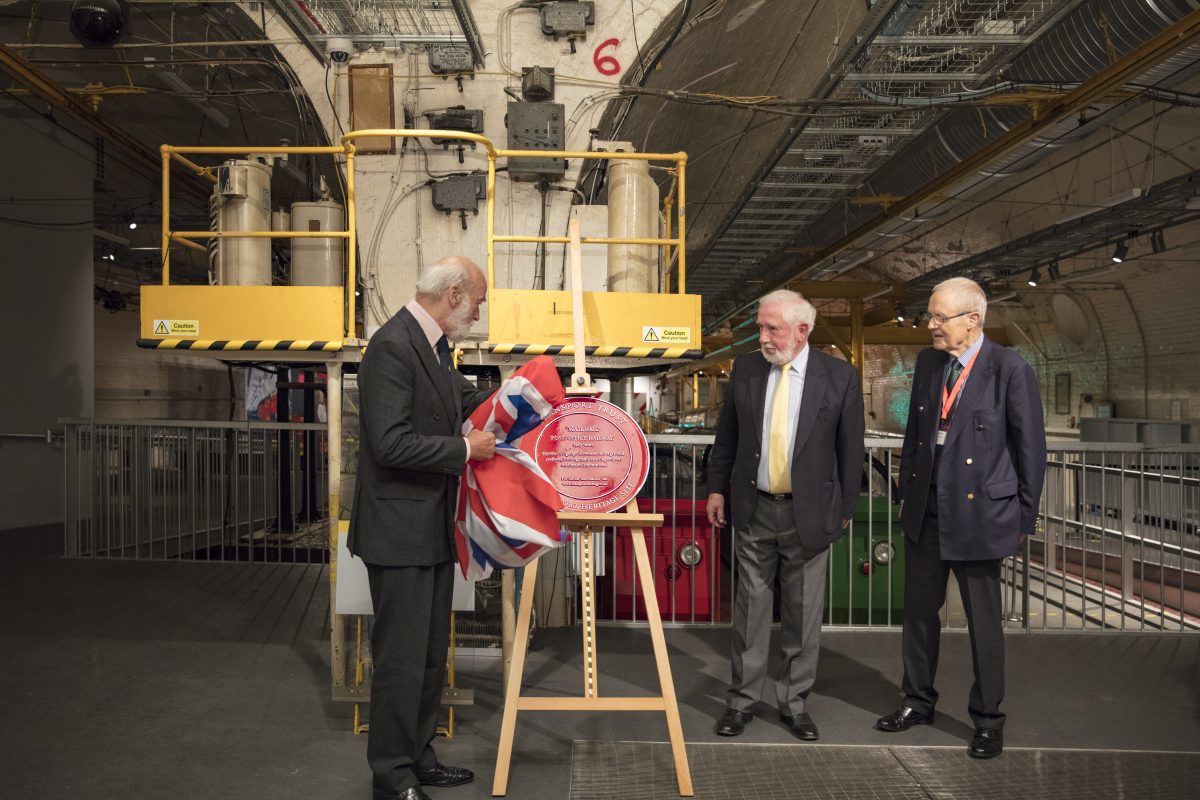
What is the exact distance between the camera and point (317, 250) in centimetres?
508

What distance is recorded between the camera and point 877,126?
29.7 ft

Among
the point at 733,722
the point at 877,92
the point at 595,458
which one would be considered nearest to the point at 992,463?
the point at 733,722

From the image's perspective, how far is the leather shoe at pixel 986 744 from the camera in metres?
3.84

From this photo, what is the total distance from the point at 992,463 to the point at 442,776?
9.09 ft

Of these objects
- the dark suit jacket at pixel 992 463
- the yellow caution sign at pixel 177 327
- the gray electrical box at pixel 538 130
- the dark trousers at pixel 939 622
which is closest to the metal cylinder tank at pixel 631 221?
the gray electrical box at pixel 538 130

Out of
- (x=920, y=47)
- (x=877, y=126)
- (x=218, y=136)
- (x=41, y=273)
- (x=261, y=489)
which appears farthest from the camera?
(x=218, y=136)

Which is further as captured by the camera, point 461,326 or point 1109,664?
point 1109,664

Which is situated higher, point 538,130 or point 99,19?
point 99,19

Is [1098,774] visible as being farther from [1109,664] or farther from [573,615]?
[573,615]

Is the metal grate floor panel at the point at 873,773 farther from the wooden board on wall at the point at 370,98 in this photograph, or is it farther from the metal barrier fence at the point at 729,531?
the wooden board on wall at the point at 370,98

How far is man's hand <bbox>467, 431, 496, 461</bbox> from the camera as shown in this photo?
10.5 feet

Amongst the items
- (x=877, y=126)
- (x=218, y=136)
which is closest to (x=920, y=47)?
(x=877, y=126)

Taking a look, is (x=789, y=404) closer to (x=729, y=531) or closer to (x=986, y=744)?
(x=986, y=744)

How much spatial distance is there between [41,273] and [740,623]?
10993 millimetres
